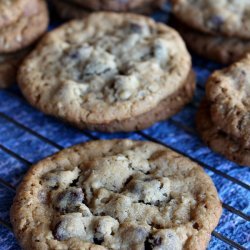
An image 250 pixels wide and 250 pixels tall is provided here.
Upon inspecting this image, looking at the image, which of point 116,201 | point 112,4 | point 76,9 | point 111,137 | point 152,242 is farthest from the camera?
point 76,9

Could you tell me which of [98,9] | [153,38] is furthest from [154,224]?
[98,9]

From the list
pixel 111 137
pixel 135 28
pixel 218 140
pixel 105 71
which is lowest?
pixel 111 137

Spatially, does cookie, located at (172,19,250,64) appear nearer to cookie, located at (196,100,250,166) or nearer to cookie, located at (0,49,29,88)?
cookie, located at (196,100,250,166)

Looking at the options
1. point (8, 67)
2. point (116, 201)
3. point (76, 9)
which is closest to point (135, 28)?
point (76, 9)

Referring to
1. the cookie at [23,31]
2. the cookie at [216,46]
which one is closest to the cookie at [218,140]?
the cookie at [216,46]

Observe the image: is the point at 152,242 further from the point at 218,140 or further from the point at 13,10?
the point at 13,10

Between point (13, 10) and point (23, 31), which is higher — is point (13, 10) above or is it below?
above

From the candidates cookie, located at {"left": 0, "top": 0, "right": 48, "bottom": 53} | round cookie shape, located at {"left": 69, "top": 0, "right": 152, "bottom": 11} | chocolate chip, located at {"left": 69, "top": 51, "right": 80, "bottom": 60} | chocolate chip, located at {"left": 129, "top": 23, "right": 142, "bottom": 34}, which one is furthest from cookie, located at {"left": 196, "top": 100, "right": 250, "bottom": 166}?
cookie, located at {"left": 0, "top": 0, "right": 48, "bottom": 53}
